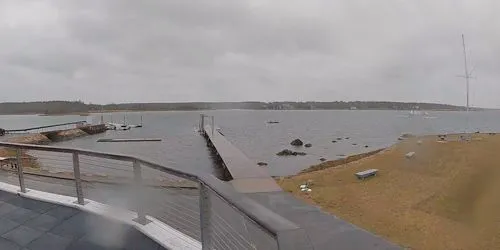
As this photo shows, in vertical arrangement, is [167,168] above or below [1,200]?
above

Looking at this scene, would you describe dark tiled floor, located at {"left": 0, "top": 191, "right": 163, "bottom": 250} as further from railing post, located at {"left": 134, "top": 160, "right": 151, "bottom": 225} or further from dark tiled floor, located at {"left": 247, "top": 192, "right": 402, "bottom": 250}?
dark tiled floor, located at {"left": 247, "top": 192, "right": 402, "bottom": 250}

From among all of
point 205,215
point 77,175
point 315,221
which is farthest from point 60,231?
point 315,221

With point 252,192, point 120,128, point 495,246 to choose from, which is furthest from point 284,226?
point 120,128

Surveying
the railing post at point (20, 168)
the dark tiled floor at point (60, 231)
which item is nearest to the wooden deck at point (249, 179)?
the railing post at point (20, 168)

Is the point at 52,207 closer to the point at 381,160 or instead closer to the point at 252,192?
the point at 252,192

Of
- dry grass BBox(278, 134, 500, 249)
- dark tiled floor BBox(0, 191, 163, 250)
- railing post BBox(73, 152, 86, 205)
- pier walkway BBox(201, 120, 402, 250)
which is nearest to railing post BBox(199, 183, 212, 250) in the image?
dark tiled floor BBox(0, 191, 163, 250)
